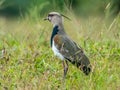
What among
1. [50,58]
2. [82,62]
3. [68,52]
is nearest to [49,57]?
[50,58]

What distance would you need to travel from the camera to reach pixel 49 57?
10836 mm

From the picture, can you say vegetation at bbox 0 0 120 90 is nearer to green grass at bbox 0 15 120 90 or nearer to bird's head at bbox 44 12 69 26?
green grass at bbox 0 15 120 90

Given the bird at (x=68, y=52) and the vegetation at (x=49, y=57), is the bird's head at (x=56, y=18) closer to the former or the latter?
the bird at (x=68, y=52)

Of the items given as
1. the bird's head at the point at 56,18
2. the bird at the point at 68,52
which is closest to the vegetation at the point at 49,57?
the bird at the point at 68,52

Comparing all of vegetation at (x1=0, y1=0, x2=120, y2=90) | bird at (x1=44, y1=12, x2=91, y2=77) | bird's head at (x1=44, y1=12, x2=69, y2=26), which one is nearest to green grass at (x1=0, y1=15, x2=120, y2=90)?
vegetation at (x1=0, y1=0, x2=120, y2=90)

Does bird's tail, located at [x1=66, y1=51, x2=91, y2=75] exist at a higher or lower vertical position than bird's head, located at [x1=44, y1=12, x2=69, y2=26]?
lower

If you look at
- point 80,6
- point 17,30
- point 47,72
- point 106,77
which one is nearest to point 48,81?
point 47,72

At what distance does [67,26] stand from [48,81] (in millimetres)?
3258

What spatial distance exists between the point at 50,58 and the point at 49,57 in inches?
2.9

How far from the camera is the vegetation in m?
9.34

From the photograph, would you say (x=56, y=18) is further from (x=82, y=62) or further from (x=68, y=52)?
(x=82, y=62)

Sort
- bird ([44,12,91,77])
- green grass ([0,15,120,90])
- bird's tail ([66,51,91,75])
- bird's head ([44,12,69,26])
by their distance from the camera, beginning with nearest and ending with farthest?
green grass ([0,15,120,90]), bird's tail ([66,51,91,75]), bird ([44,12,91,77]), bird's head ([44,12,69,26])

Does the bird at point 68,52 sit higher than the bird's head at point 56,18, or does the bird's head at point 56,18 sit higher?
the bird's head at point 56,18

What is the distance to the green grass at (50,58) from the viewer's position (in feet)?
30.6
